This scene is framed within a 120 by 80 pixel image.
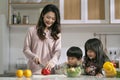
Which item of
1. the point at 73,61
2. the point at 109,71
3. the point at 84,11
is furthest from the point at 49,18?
the point at 84,11

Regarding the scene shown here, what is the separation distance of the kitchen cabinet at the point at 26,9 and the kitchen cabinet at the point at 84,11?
0.52 ft

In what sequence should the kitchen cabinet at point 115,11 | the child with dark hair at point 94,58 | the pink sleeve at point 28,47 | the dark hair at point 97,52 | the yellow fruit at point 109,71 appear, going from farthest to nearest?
the kitchen cabinet at point 115,11 < the pink sleeve at point 28,47 < the dark hair at point 97,52 < the child with dark hair at point 94,58 < the yellow fruit at point 109,71

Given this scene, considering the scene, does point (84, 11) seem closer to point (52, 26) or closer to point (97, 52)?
point (52, 26)

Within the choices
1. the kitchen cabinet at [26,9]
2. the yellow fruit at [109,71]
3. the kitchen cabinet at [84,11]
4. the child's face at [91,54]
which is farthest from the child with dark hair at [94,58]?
the kitchen cabinet at [26,9]

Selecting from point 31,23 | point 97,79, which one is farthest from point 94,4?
point 97,79

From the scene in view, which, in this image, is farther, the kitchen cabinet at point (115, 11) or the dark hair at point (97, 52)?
the kitchen cabinet at point (115, 11)

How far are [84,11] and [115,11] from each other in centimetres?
40

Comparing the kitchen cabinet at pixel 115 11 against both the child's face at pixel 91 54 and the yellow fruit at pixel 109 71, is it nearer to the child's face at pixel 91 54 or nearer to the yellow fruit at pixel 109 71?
the child's face at pixel 91 54

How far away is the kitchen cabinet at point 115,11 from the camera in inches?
119

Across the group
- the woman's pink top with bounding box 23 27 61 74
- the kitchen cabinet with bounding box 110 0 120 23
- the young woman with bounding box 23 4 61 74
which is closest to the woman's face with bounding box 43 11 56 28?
the young woman with bounding box 23 4 61 74

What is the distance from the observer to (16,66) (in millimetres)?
3186

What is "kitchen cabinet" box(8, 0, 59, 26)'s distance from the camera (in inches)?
119

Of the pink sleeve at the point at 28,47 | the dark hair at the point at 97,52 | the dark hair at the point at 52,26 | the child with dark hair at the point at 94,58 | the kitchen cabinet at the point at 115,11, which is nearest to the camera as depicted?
the child with dark hair at the point at 94,58

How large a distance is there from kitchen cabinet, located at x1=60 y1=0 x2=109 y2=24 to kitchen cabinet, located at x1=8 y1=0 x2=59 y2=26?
158 mm
